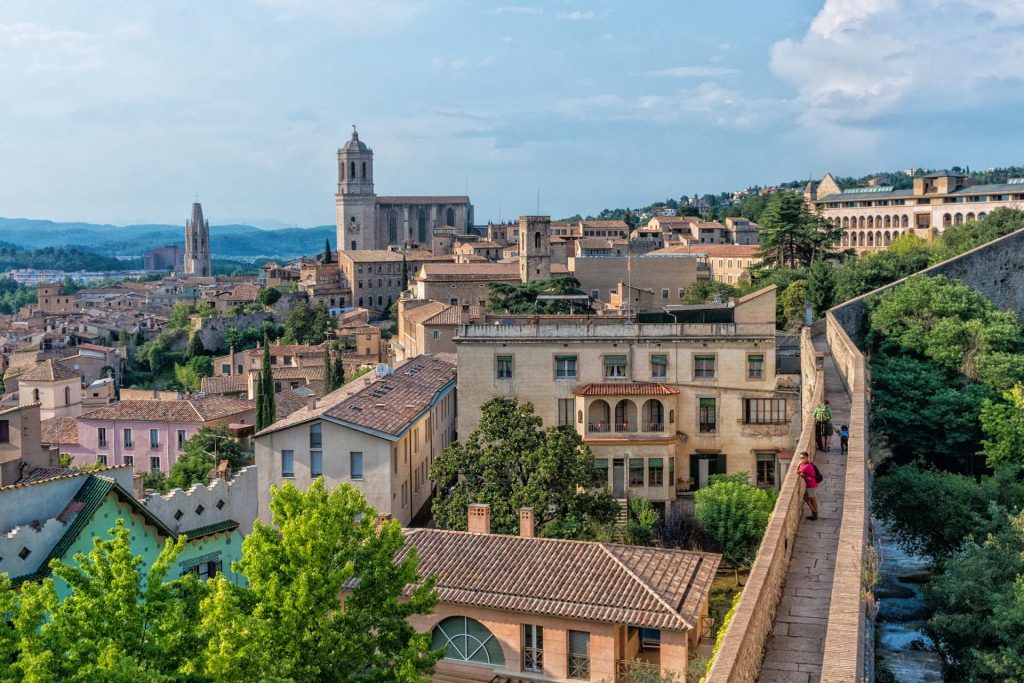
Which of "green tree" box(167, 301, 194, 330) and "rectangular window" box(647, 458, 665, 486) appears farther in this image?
"green tree" box(167, 301, 194, 330)

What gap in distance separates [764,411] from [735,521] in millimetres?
7641

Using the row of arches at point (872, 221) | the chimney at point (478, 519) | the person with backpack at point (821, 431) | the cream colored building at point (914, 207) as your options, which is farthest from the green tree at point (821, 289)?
the row of arches at point (872, 221)

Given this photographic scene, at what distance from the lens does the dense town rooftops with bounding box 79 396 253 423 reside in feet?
150

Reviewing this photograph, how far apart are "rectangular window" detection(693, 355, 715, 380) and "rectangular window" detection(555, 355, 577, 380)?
361 cm

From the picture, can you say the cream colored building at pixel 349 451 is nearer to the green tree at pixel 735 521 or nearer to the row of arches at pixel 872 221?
the green tree at pixel 735 521

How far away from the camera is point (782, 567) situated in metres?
12.1

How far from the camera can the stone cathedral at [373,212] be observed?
5423 inches

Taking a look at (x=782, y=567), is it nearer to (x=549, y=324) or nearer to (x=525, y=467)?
(x=525, y=467)

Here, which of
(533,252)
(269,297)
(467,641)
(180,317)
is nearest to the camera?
(467,641)

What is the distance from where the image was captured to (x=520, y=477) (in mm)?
25578

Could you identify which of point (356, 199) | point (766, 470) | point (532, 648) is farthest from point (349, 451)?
point (356, 199)

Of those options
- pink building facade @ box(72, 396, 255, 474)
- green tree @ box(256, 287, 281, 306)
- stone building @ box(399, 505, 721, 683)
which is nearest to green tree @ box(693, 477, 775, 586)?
stone building @ box(399, 505, 721, 683)

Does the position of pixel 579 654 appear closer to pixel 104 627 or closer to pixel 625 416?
pixel 104 627

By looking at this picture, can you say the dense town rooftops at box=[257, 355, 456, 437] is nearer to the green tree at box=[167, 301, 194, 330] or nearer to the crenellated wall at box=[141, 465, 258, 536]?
the crenellated wall at box=[141, 465, 258, 536]
